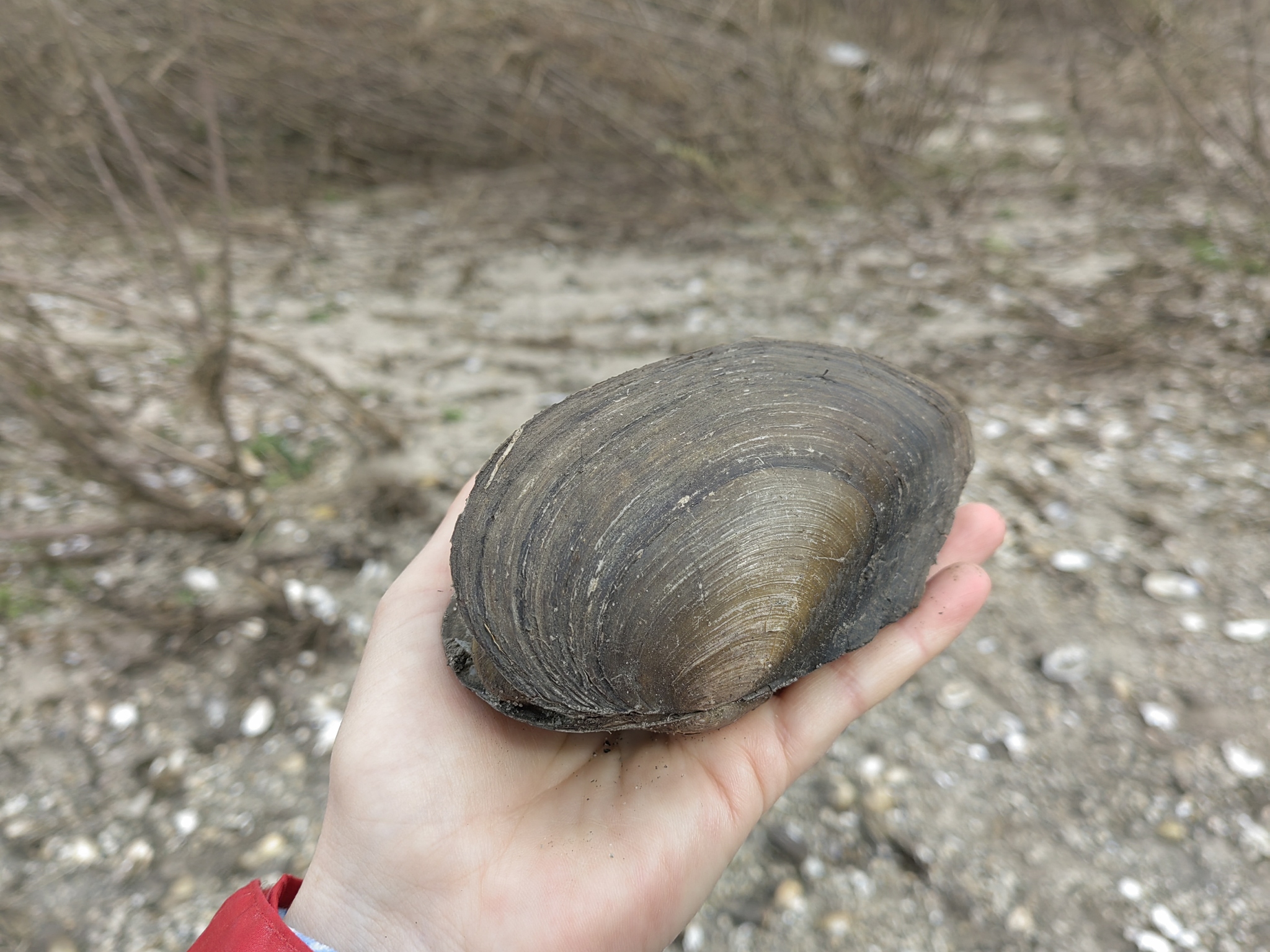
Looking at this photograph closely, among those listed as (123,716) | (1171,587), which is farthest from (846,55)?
(123,716)

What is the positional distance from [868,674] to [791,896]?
523mm

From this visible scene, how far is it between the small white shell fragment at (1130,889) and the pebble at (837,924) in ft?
1.83

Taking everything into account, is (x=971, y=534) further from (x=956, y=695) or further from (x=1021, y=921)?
(x=1021, y=921)

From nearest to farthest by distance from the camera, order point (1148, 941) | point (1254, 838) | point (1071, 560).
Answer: point (1148, 941) < point (1254, 838) < point (1071, 560)

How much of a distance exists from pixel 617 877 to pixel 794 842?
62 centimetres

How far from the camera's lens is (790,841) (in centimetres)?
183

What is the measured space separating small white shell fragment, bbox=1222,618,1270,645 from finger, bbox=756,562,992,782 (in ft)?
3.12

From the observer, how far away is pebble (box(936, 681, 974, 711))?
6.88ft

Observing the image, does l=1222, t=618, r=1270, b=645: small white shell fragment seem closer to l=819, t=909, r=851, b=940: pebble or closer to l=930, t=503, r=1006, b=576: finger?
l=930, t=503, r=1006, b=576: finger

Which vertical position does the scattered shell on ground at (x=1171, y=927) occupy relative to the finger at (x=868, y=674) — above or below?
below

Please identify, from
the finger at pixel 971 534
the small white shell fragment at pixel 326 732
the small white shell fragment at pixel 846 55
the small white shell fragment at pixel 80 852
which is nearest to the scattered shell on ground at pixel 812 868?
the finger at pixel 971 534

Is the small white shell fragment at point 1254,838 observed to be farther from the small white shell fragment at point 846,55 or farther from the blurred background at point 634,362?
Result: the small white shell fragment at point 846,55

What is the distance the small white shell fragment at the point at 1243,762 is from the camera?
1856 millimetres

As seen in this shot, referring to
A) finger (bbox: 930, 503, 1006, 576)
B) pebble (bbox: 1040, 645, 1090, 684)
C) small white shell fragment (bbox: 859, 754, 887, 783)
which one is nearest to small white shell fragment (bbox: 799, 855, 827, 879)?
small white shell fragment (bbox: 859, 754, 887, 783)
